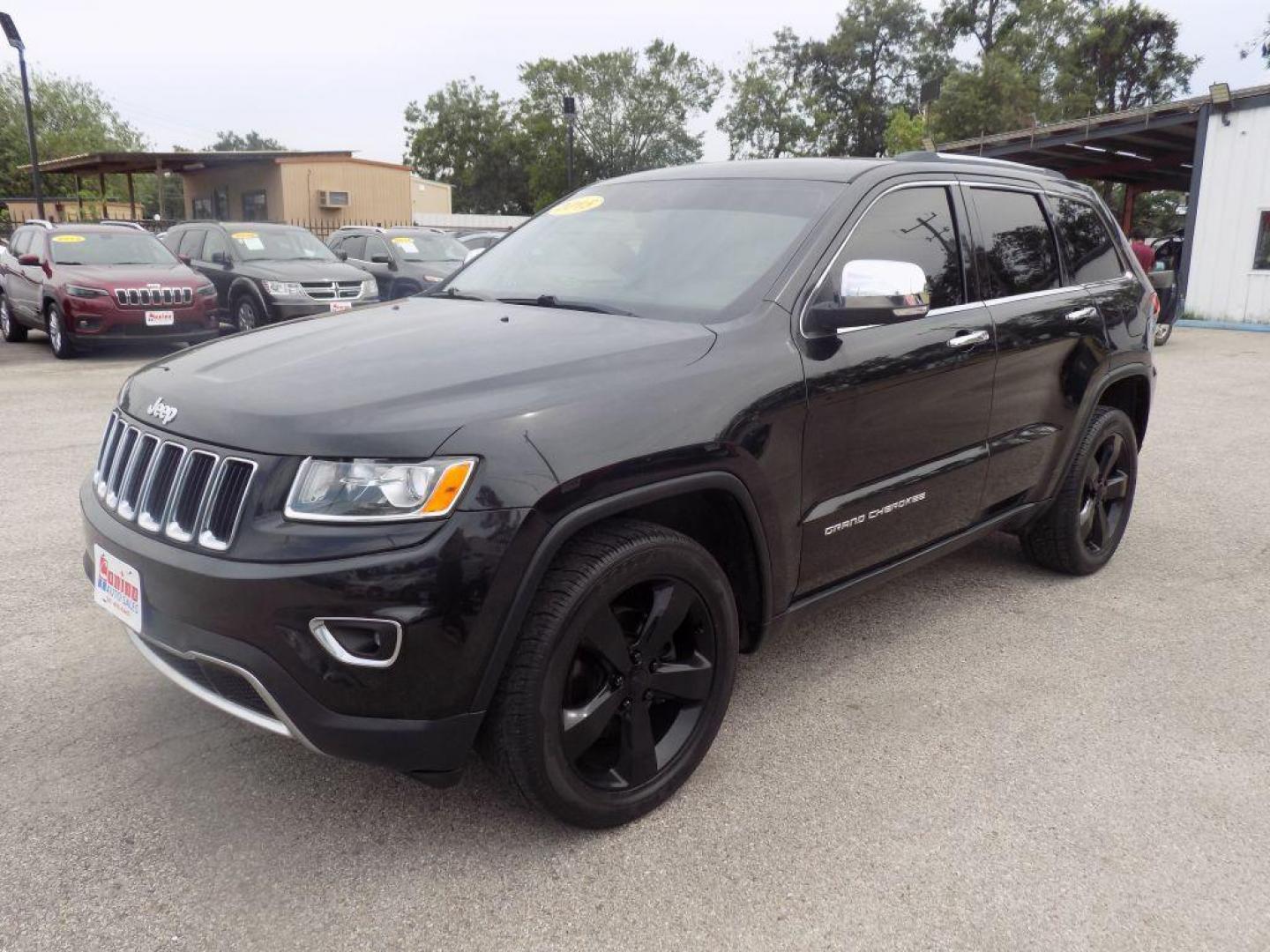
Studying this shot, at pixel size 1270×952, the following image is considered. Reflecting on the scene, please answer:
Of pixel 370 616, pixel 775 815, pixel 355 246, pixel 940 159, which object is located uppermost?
pixel 940 159

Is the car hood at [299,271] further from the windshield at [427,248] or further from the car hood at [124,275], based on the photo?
the windshield at [427,248]

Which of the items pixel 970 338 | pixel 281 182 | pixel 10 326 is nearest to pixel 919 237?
pixel 970 338

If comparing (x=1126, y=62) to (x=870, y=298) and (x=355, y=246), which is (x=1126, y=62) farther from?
(x=870, y=298)

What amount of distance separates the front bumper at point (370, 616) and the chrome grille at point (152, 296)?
10290mm

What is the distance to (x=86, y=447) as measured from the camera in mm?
6992

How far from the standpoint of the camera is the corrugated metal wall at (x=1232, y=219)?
1617cm

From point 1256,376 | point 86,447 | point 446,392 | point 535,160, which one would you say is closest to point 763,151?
point 535,160

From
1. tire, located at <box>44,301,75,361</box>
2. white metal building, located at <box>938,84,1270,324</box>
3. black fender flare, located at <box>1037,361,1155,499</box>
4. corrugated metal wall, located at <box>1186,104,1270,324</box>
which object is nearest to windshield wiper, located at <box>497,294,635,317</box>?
black fender flare, located at <box>1037,361,1155,499</box>

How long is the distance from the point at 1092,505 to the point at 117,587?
3.93 meters

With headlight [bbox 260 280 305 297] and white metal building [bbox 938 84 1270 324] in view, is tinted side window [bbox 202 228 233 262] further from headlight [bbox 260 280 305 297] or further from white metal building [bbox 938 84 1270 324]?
white metal building [bbox 938 84 1270 324]

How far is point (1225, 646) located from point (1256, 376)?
9.02 meters

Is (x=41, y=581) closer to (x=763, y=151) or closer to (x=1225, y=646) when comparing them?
(x=1225, y=646)

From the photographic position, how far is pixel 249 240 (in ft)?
43.4

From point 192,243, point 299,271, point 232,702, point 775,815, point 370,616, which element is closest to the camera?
point 370,616
